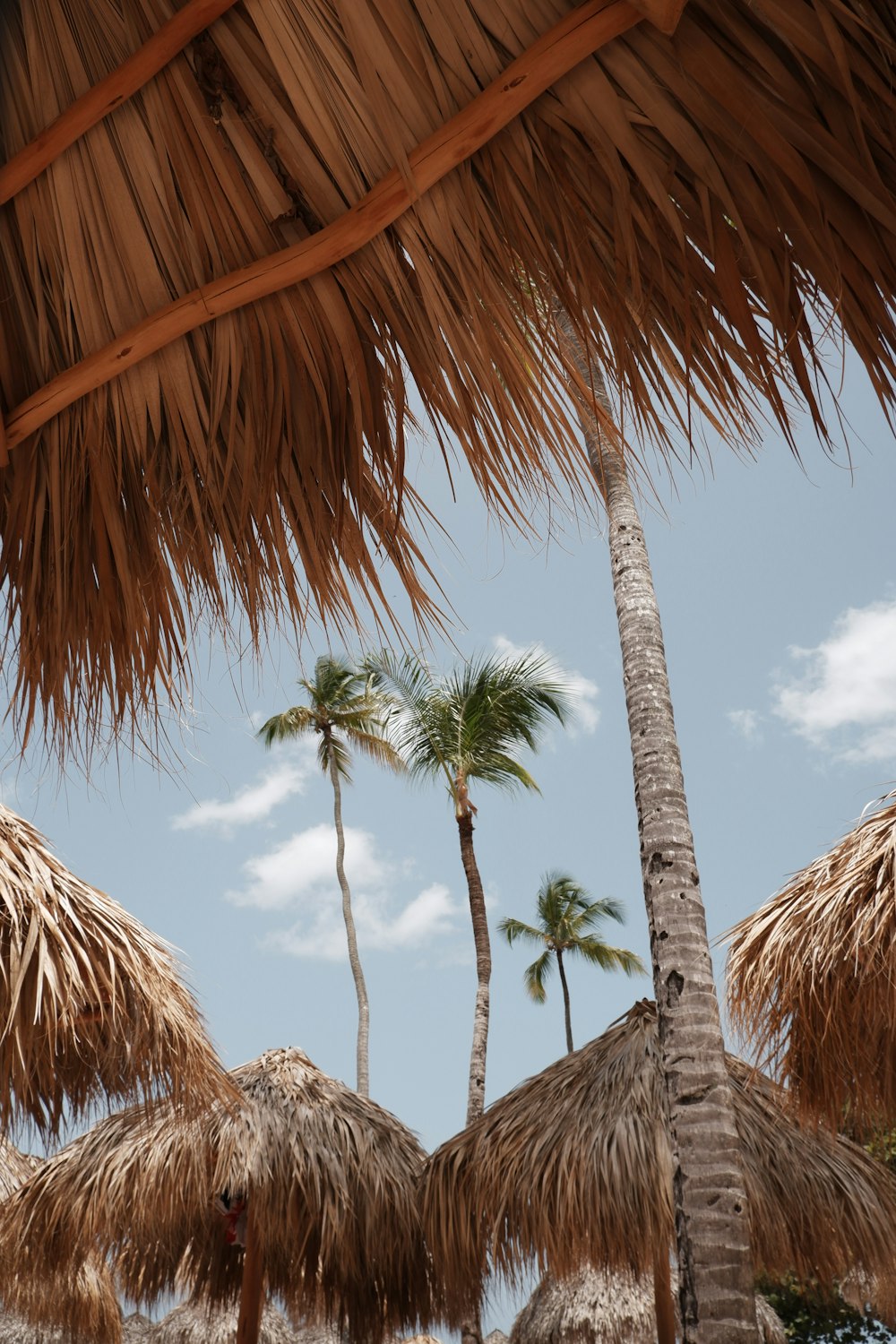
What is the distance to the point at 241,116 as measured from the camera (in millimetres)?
1432

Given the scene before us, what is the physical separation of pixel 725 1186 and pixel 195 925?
100344 mm

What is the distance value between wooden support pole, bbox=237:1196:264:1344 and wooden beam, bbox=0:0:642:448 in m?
6.35

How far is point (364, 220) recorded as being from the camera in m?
1.42

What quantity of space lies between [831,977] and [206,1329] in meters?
10.3

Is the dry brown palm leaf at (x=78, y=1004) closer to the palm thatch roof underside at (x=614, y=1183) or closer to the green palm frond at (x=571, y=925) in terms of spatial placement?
the palm thatch roof underside at (x=614, y=1183)

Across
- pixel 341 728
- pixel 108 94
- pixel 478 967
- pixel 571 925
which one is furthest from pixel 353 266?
→ pixel 571 925

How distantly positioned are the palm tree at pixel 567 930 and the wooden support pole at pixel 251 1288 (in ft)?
77.1

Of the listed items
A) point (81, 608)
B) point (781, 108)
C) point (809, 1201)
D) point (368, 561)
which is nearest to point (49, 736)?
point (81, 608)

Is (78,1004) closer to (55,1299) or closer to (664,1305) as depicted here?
(664,1305)

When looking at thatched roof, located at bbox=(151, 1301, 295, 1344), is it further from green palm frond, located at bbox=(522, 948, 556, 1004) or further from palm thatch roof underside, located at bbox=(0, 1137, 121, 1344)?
green palm frond, located at bbox=(522, 948, 556, 1004)

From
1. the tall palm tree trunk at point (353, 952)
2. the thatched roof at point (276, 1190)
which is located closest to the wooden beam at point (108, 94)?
the thatched roof at point (276, 1190)

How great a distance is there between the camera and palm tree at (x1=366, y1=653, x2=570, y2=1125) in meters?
16.2

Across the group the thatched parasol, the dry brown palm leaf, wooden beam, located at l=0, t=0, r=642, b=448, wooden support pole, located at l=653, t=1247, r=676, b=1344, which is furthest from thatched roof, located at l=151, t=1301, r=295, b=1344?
wooden beam, located at l=0, t=0, r=642, b=448

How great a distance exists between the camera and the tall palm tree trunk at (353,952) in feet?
76.6
